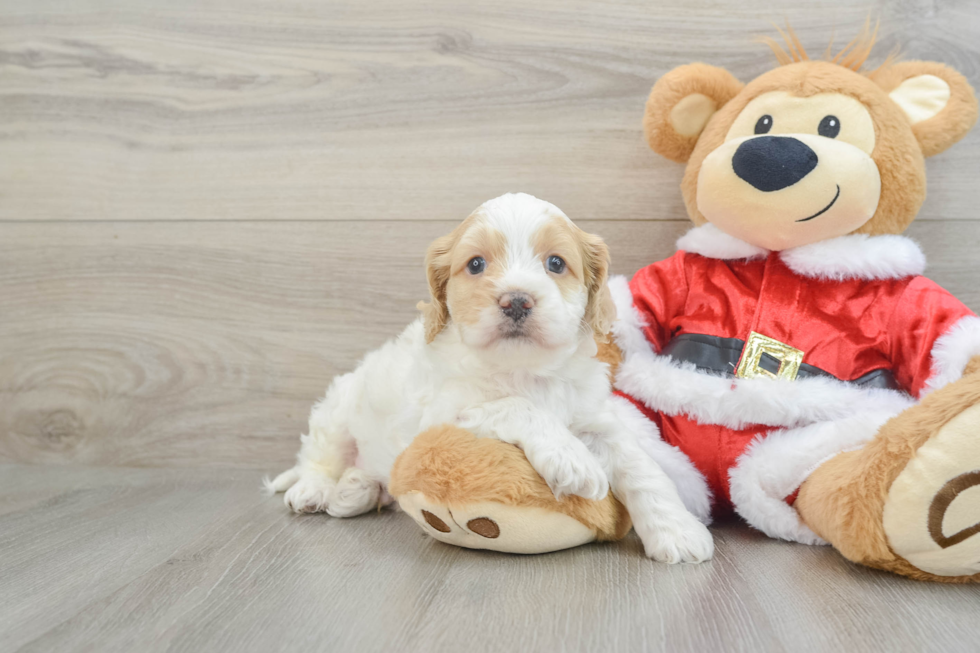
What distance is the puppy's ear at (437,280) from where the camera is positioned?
1.23 m

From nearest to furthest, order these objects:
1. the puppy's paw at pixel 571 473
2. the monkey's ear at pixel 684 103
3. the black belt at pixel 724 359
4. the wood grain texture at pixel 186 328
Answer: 1. the puppy's paw at pixel 571 473
2. the black belt at pixel 724 359
3. the monkey's ear at pixel 684 103
4. the wood grain texture at pixel 186 328

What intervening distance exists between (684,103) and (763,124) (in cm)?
17

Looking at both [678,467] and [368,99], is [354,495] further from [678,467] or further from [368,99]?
[368,99]

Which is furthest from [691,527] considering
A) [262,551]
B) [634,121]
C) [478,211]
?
[634,121]

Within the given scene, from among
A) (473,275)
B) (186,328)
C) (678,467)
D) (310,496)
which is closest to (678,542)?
(678,467)

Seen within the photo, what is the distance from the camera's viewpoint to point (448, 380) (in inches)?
48.6

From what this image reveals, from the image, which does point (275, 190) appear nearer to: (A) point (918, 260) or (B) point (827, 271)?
(B) point (827, 271)

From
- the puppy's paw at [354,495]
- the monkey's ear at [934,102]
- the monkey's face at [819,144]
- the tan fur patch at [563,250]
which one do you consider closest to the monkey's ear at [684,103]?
the monkey's face at [819,144]

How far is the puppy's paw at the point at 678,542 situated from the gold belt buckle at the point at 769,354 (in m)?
0.33

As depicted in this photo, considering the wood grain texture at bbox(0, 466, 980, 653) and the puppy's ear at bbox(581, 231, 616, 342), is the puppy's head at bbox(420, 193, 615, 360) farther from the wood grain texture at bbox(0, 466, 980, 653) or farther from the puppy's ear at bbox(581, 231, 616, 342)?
the wood grain texture at bbox(0, 466, 980, 653)

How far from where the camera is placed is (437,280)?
1.25 m

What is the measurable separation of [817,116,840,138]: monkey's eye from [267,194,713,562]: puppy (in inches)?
19.5

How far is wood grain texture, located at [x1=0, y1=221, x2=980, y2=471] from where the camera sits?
1.82 m

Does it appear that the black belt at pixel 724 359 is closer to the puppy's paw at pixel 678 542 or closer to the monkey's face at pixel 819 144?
the monkey's face at pixel 819 144
